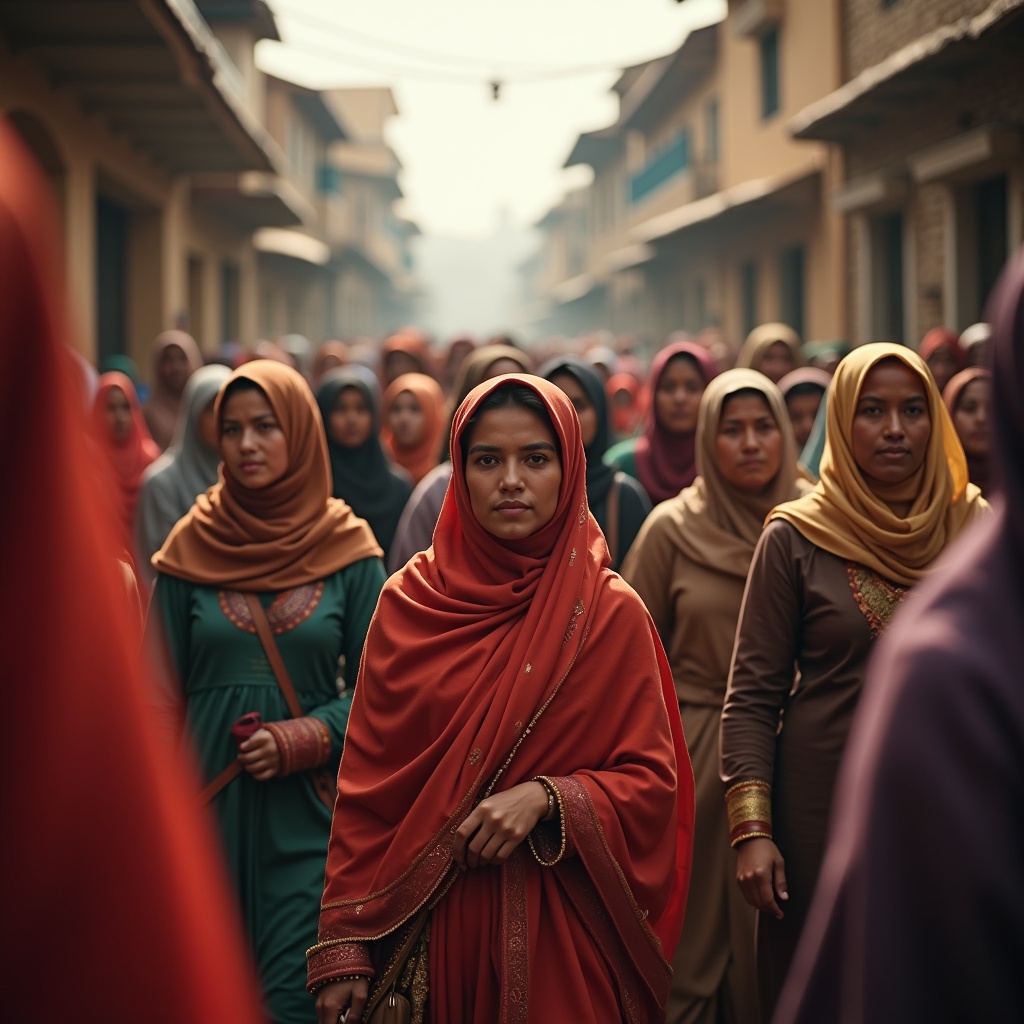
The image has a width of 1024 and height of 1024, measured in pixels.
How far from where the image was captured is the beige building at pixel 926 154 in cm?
1038

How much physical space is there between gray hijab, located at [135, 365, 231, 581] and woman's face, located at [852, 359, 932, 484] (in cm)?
326

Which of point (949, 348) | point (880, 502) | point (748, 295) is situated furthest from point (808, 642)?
point (748, 295)

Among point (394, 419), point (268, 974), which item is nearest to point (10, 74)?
point (394, 419)

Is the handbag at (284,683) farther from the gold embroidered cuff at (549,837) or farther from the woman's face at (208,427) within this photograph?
the woman's face at (208,427)

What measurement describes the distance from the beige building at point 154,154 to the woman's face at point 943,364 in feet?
15.8

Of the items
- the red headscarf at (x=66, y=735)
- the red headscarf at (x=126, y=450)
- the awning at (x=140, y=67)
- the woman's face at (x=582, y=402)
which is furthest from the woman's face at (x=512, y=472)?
the awning at (x=140, y=67)

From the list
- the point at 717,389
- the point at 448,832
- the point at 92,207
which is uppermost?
the point at 92,207

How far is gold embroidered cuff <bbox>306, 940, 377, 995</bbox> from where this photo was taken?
259cm

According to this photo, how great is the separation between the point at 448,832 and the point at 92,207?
11325mm

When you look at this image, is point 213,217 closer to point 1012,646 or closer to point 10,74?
point 10,74

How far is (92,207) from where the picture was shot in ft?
41.6

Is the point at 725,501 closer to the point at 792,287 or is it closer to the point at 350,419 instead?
the point at 350,419

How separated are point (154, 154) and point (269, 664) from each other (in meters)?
13.0

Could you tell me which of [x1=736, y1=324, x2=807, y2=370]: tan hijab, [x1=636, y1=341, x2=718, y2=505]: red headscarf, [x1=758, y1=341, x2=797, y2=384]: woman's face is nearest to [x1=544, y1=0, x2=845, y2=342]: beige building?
[x1=736, y1=324, x2=807, y2=370]: tan hijab
